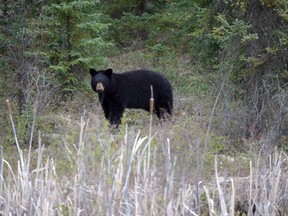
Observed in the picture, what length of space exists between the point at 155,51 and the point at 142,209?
54.0 ft

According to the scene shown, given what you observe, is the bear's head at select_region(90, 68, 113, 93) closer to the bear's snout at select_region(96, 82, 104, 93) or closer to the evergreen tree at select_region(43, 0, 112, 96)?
the bear's snout at select_region(96, 82, 104, 93)

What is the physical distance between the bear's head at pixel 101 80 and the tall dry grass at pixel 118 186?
24.1ft

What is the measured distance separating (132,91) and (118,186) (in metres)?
8.67

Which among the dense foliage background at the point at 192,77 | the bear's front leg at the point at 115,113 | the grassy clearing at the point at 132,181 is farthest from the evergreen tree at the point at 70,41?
the grassy clearing at the point at 132,181

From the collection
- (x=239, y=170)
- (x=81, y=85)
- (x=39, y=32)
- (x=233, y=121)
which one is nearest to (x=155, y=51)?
(x=81, y=85)

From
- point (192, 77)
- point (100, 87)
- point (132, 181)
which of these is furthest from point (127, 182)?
point (192, 77)

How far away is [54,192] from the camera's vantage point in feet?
20.8

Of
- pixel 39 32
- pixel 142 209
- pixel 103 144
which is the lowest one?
pixel 142 209

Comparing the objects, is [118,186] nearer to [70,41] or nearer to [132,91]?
[132,91]

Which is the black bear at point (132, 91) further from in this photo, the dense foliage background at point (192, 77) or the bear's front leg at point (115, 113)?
the dense foliage background at point (192, 77)

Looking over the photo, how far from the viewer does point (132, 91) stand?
14859mm

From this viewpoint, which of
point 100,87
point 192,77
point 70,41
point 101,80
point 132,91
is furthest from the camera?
point 192,77

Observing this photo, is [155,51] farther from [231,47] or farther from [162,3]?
[231,47]

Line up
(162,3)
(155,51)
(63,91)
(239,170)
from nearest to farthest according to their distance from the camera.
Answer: (239,170) < (63,91) < (155,51) < (162,3)
